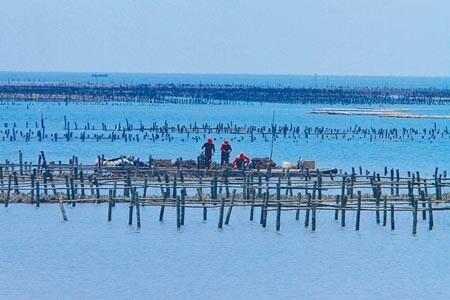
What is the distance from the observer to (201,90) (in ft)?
488

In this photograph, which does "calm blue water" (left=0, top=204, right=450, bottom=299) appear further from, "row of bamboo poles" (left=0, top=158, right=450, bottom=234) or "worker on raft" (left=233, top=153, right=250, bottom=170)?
"worker on raft" (left=233, top=153, right=250, bottom=170)

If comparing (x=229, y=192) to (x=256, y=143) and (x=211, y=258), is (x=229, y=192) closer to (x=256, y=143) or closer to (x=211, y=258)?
(x=211, y=258)

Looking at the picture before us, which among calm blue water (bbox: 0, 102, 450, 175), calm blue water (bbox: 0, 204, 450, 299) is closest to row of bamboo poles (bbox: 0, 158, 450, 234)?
calm blue water (bbox: 0, 204, 450, 299)

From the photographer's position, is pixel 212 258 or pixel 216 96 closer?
pixel 212 258

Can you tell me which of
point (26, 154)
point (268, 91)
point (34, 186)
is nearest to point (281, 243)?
point (34, 186)

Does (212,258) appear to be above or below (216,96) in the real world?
above

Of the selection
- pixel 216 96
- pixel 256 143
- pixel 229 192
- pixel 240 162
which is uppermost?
pixel 240 162

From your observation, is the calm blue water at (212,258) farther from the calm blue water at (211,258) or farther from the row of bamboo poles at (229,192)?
the row of bamboo poles at (229,192)

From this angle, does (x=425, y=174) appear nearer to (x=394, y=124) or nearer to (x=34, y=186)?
(x=34, y=186)

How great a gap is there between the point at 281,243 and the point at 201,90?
117435mm

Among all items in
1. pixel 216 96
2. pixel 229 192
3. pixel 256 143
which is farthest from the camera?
pixel 216 96

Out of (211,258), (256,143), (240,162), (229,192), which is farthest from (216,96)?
(211,258)

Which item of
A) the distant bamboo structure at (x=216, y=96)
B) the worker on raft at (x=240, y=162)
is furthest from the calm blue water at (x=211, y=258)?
the distant bamboo structure at (x=216, y=96)

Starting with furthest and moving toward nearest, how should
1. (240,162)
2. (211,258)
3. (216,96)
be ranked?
1. (216,96)
2. (240,162)
3. (211,258)
